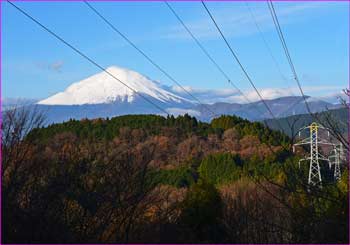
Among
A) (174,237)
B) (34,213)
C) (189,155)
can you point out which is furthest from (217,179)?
(34,213)

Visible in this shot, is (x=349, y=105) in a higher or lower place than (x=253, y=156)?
lower

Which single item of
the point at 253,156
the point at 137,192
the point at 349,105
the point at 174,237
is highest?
the point at 253,156

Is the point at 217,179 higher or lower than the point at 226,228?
higher

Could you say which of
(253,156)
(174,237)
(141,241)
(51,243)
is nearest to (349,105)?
(51,243)

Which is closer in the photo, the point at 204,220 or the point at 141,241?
the point at 141,241

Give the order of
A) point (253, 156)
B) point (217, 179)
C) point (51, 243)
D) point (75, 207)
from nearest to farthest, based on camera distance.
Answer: point (51, 243) < point (75, 207) < point (217, 179) < point (253, 156)

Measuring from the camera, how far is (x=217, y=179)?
57344 millimetres

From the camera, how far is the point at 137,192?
16.8 metres

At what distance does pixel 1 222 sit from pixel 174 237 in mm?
11509

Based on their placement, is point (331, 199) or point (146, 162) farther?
point (146, 162)

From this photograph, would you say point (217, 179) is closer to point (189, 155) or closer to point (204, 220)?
point (189, 155)

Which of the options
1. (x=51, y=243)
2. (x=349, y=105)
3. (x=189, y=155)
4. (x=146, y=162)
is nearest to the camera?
(x=349, y=105)

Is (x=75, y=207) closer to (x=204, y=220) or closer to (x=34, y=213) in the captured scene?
(x=34, y=213)

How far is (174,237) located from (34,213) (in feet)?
33.5
